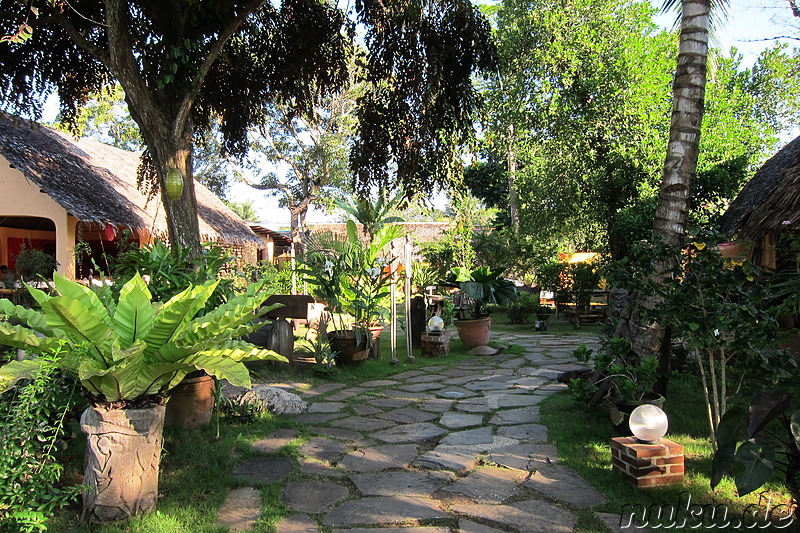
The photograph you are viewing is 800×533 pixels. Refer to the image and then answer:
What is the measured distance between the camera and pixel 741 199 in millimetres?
10680

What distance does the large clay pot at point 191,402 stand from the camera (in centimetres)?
433

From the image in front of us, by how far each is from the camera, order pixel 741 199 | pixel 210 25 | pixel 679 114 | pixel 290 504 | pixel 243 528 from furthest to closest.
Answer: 1. pixel 741 199
2. pixel 210 25
3. pixel 679 114
4. pixel 290 504
5. pixel 243 528

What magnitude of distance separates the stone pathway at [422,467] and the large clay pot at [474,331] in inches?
105

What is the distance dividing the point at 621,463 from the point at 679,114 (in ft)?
9.59

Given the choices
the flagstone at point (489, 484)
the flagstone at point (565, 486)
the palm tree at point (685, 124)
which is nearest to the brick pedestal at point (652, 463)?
the flagstone at point (565, 486)

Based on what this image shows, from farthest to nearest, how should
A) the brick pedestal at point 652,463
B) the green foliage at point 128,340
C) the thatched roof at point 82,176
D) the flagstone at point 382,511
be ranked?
1. the thatched roof at point 82,176
2. the brick pedestal at point 652,463
3. the flagstone at point 382,511
4. the green foliage at point 128,340

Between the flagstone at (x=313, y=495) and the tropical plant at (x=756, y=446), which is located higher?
the tropical plant at (x=756, y=446)

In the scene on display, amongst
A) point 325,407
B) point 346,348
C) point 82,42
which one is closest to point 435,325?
point 346,348

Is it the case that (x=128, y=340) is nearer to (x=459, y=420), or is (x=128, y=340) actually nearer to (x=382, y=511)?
(x=382, y=511)

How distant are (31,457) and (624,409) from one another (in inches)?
156

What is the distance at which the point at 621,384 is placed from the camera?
4418 millimetres

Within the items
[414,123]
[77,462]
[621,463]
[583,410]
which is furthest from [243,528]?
[414,123]

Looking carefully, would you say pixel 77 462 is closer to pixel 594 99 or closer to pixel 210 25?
pixel 210 25

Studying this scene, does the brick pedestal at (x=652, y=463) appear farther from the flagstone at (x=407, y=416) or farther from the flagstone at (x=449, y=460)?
the flagstone at (x=407, y=416)
